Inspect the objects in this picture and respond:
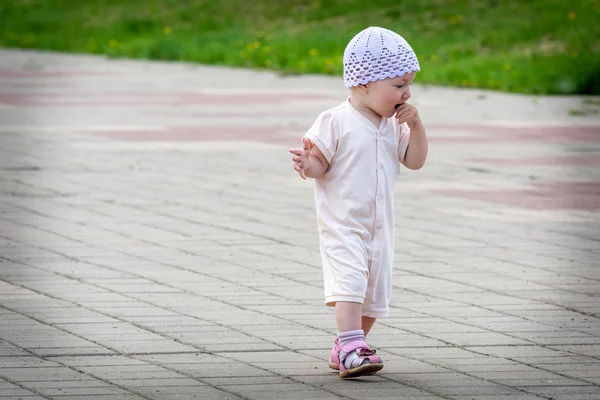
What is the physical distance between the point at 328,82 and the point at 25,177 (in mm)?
10266

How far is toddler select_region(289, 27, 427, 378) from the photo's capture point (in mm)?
4723

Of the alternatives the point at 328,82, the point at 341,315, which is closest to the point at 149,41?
the point at 328,82

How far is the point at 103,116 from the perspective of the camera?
49.3 ft

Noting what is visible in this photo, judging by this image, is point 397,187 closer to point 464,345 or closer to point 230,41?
point 464,345

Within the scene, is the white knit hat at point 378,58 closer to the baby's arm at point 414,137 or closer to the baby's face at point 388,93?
the baby's face at point 388,93

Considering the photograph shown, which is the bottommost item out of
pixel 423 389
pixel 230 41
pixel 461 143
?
pixel 423 389

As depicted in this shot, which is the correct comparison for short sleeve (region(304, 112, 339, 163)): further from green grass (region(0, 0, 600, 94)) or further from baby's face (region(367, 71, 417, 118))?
green grass (region(0, 0, 600, 94))

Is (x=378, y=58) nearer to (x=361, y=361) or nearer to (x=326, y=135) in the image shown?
(x=326, y=135)

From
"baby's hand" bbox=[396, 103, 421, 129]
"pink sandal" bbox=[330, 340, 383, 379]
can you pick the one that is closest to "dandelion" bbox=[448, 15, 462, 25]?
"baby's hand" bbox=[396, 103, 421, 129]

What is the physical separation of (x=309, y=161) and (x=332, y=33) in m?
22.2

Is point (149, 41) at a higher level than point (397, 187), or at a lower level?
higher

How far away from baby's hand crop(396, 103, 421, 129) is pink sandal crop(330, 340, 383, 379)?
2.63ft

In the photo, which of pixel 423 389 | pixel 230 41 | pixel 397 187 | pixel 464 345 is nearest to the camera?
Result: pixel 423 389

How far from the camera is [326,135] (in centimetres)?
477
